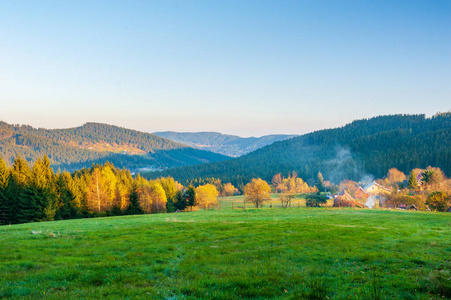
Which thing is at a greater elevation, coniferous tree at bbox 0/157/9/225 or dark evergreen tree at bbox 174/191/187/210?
coniferous tree at bbox 0/157/9/225

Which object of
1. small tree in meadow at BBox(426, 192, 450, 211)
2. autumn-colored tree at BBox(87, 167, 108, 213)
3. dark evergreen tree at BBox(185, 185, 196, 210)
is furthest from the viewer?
dark evergreen tree at BBox(185, 185, 196, 210)

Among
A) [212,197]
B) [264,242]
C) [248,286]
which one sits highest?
[248,286]

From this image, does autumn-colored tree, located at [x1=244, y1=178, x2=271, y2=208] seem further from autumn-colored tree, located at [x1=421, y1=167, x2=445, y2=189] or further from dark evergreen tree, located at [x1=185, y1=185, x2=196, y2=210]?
autumn-colored tree, located at [x1=421, y1=167, x2=445, y2=189]

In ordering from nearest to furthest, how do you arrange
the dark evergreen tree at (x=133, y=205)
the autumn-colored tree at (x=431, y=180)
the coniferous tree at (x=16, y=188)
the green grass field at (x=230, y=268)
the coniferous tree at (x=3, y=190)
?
the green grass field at (x=230, y=268) → the coniferous tree at (x=3, y=190) → the coniferous tree at (x=16, y=188) → the dark evergreen tree at (x=133, y=205) → the autumn-colored tree at (x=431, y=180)

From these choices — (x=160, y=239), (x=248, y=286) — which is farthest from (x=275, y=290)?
(x=160, y=239)

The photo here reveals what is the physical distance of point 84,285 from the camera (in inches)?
383

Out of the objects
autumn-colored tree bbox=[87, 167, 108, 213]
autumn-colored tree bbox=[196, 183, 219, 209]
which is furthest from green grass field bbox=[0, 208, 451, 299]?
autumn-colored tree bbox=[196, 183, 219, 209]

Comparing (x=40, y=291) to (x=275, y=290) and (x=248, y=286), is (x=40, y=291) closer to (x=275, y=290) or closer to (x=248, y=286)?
(x=248, y=286)

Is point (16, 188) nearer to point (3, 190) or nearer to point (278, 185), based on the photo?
point (3, 190)

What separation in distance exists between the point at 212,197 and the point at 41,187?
57.2m

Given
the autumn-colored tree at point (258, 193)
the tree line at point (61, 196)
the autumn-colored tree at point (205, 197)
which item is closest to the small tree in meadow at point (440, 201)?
the autumn-colored tree at point (258, 193)

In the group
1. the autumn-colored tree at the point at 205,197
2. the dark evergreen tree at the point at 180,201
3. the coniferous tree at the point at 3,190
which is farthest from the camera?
the autumn-colored tree at the point at 205,197

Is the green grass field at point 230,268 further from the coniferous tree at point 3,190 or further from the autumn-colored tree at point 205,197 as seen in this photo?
the autumn-colored tree at point 205,197

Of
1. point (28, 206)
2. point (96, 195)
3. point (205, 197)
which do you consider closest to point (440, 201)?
point (205, 197)
